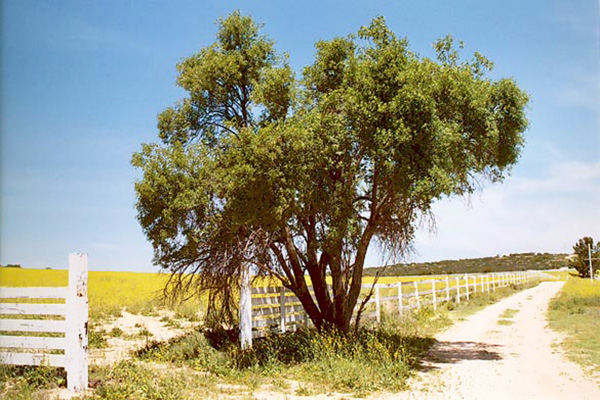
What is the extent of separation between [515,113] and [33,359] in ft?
36.5

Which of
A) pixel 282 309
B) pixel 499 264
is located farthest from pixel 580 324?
pixel 499 264

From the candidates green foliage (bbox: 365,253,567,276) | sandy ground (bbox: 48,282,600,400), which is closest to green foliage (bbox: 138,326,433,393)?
sandy ground (bbox: 48,282,600,400)

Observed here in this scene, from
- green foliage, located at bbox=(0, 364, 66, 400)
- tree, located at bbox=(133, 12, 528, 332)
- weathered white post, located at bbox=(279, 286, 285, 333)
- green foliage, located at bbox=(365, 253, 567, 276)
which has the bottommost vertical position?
green foliage, located at bbox=(365, 253, 567, 276)

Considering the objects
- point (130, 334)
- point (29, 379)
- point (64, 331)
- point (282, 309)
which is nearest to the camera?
point (29, 379)

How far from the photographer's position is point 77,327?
30.2 ft

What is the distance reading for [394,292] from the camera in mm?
38594

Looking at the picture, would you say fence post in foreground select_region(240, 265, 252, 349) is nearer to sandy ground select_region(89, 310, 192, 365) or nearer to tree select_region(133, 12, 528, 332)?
tree select_region(133, 12, 528, 332)

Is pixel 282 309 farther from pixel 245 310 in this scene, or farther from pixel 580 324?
pixel 580 324

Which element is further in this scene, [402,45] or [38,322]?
[402,45]

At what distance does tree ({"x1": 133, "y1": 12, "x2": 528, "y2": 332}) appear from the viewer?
11.0 meters

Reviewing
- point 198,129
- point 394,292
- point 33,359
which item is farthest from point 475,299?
point 33,359

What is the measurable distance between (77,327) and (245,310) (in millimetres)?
4533

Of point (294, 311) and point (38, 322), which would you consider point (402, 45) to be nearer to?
point (294, 311)

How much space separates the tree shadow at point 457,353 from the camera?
1245cm
